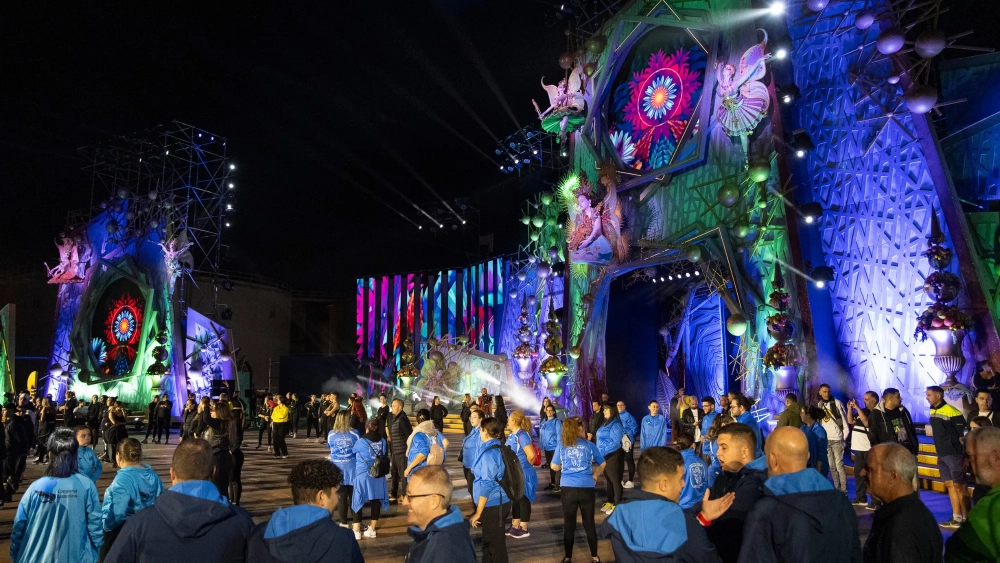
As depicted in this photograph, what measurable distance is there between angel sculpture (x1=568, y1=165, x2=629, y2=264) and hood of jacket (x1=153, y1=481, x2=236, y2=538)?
19.0m

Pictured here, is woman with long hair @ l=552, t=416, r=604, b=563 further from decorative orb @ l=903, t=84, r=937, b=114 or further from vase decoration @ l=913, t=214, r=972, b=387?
decorative orb @ l=903, t=84, r=937, b=114

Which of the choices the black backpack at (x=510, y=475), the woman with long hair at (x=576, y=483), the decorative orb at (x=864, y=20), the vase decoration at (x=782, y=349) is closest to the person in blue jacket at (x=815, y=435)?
the woman with long hair at (x=576, y=483)

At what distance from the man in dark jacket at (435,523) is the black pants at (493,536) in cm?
321

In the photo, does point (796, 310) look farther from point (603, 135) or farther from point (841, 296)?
point (603, 135)

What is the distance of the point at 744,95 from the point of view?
16938mm

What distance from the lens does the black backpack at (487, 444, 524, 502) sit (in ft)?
22.5

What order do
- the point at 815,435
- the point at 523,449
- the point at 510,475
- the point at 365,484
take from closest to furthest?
the point at 510,475 → the point at 523,449 → the point at 365,484 → the point at 815,435

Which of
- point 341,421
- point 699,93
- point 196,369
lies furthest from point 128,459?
point 196,369

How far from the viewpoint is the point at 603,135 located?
23.2m

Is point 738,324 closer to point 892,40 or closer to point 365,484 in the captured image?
point 892,40

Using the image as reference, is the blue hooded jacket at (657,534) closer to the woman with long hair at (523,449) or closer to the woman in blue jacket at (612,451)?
the woman with long hair at (523,449)

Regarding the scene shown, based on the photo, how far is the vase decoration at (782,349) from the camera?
15328mm

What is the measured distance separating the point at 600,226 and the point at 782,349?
807 centimetres

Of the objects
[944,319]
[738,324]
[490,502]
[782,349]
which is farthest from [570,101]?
[490,502]
